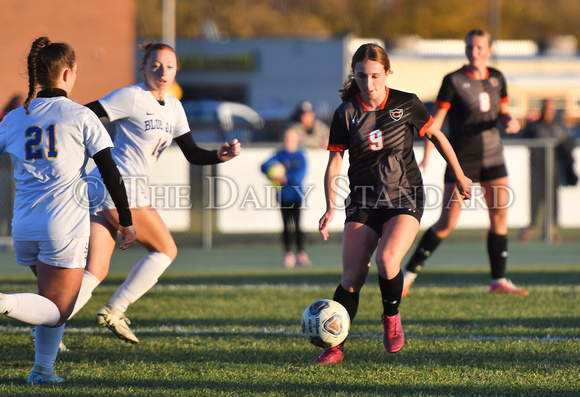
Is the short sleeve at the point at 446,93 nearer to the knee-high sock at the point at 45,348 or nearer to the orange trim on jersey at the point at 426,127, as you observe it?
the orange trim on jersey at the point at 426,127

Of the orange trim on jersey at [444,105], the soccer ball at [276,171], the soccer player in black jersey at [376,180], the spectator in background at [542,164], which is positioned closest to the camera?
the soccer player in black jersey at [376,180]

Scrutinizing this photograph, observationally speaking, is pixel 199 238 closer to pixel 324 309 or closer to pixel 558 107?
pixel 324 309

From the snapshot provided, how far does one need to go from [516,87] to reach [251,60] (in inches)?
539

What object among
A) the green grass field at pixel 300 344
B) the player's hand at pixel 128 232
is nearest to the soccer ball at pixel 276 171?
the green grass field at pixel 300 344

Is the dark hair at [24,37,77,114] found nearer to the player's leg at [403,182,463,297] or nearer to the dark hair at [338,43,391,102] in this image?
the dark hair at [338,43,391,102]

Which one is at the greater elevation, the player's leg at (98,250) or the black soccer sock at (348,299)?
the player's leg at (98,250)

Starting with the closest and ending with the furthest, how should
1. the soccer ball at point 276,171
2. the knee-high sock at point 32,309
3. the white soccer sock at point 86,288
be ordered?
the knee-high sock at point 32,309, the white soccer sock at point 86,288, the soccer ball at point 276,171

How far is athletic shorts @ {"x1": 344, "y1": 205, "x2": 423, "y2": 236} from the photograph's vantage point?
5098 millimetres

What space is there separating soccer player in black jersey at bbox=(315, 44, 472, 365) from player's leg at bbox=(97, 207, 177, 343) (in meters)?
1.35

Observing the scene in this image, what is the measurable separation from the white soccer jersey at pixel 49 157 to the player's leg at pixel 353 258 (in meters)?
1.58

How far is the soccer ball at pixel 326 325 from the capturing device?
4.90 metres

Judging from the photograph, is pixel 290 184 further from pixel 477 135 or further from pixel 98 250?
pixel 98 250

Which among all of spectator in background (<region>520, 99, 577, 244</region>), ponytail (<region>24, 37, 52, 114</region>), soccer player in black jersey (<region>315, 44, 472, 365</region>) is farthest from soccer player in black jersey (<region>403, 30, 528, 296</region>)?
spectator in background (<region>520, 99, 577, 244</region>)

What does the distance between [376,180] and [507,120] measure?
3.11 m
